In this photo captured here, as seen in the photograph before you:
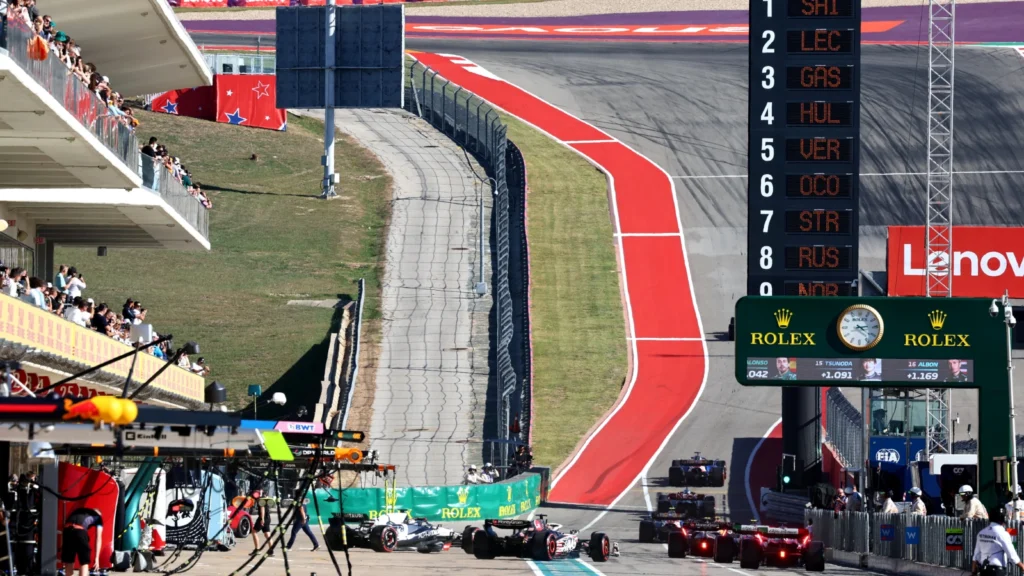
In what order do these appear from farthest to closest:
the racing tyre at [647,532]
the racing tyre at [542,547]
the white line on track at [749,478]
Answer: the white line on track at [749,478] < the racing tyre at [647,532] < the racing tyre at [542,547]

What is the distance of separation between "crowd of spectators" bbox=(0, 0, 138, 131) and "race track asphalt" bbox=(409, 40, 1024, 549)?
2239 cm

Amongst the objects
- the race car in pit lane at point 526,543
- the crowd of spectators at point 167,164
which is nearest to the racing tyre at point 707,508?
the race car in pit lane at point 526,543

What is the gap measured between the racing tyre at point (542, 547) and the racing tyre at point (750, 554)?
366cm

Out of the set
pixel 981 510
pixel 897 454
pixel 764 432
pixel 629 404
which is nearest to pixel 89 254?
pixel 629 404

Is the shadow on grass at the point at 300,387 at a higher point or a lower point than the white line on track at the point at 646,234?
lower

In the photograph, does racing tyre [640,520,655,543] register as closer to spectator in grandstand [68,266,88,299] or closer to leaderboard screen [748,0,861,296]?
leaderboard screen [748,0,861,296]

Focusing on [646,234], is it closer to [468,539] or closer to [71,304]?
[468,539]

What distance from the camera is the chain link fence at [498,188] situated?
50.4 metres

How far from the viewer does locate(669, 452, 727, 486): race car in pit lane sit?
150 ft

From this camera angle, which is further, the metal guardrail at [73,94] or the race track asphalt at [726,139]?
the race track asphalt at [726,139]

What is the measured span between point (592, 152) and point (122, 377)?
4631cm

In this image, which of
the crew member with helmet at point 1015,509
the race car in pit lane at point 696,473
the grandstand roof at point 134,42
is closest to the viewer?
the crew member with helmet at point 1015,509

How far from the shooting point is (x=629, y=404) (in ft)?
173

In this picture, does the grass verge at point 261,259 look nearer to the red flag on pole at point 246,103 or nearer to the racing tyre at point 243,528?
the red flag on pole at point 246,103
